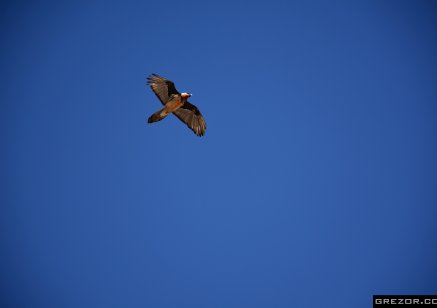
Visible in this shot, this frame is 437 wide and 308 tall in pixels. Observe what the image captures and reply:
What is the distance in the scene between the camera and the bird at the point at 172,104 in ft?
62.0

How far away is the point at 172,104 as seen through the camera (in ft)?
62.3

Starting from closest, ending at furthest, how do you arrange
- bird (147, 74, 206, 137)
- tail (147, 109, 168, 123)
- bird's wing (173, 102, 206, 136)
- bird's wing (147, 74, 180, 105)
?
tail (147, 109, 168, 123), bird (147, 74, 206, 137), bird's wing (147, 74, 180, 105), bird's wing (173, 102, 206, 136)

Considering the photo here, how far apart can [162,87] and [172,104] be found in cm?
105

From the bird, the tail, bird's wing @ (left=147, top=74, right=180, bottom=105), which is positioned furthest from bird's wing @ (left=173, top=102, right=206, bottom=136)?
the tail

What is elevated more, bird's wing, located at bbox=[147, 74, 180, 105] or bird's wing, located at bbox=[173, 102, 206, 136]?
bird's wing, located at bbox=[147, 74, 180, 105]

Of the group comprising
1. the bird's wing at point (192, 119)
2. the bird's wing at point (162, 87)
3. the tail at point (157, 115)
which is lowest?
the tail at point (157, 115)

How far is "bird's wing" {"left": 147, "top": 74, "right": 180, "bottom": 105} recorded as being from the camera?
19328 mm

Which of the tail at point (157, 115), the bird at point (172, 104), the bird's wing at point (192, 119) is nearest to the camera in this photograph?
the tail at point (157, 115)

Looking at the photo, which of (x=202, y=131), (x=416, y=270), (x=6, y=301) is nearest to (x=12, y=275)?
(x=6, y=301)

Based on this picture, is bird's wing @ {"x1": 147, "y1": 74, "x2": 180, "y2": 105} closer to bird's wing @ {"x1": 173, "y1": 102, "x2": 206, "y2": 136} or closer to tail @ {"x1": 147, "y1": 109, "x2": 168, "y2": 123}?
tail @ {"x1": 147, "y1": 109, "x2": 168, "y2": 123}

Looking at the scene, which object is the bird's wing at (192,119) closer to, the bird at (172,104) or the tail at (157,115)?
the bird at (172,104)

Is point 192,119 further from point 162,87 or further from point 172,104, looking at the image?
point 162,87

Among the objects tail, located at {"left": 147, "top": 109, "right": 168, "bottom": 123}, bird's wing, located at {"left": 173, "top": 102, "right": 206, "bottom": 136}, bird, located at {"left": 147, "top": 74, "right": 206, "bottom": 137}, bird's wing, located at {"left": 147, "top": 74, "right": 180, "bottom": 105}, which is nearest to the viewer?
tail, located at {"left": 147, "top": 109, "right": 168, "bottom": 123}

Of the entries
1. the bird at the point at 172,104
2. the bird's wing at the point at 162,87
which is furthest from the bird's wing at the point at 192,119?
the bird's wing at the point at 162,87
